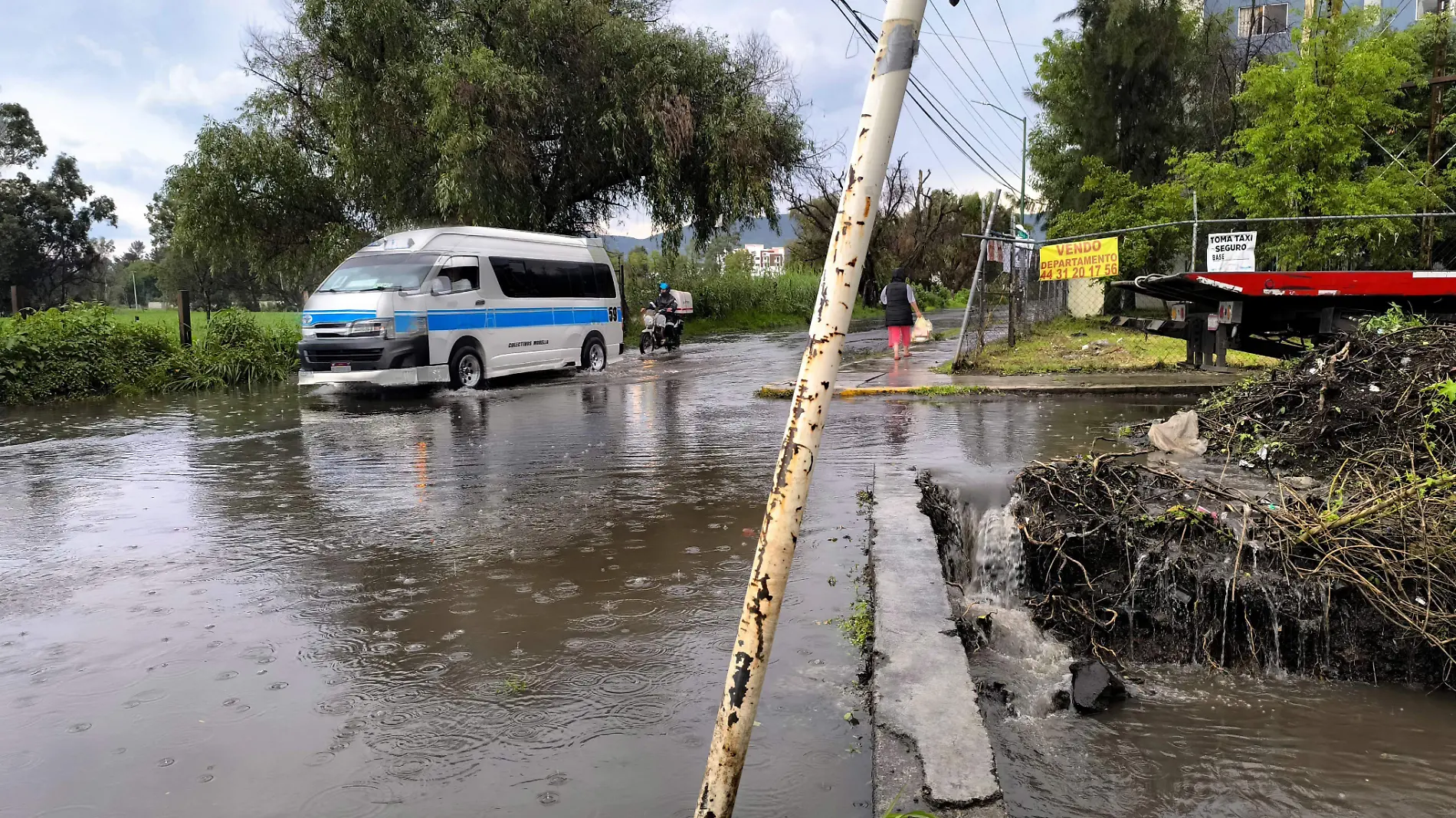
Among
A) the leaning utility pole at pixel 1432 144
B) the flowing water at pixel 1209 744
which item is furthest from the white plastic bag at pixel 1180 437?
the leaning utility pole at pixel 1432 144

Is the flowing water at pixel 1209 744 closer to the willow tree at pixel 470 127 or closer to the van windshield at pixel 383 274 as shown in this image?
the van windshield at pixel 383 274

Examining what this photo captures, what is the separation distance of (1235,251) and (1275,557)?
9.95 metres

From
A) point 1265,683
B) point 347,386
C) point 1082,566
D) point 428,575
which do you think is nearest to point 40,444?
point 347,386

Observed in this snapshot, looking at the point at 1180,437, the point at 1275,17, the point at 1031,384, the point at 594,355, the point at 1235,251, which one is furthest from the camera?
the point at 1275,17

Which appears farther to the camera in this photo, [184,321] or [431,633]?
[184,321]

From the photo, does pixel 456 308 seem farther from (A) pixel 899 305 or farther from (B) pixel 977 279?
(B) pixel 977 279

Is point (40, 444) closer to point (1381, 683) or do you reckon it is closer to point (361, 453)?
point (361, 453)

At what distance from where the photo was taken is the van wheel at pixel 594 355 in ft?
61.3

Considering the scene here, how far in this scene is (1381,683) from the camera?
14.3ft

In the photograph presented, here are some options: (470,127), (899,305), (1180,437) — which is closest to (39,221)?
(470,127)

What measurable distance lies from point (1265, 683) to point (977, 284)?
10605 millimetres

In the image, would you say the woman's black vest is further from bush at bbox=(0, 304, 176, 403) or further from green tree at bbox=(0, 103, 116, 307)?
green tree at bbox=(0, 103, 116, 307)

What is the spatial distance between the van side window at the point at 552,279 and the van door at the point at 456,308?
24.3 inches

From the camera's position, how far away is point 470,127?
2047 centimetres
